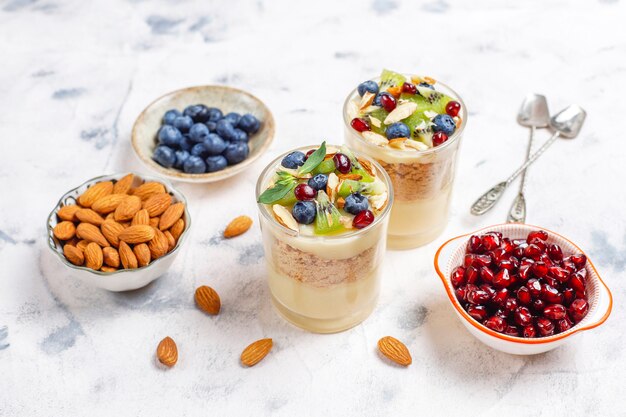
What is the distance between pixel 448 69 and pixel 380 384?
4.56 feet

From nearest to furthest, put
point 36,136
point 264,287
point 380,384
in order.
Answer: point 380,384
point 264,287
point 36,136

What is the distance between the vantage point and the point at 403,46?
2695 millimetres

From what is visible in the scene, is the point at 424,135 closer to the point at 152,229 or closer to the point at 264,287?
the point at 264,287

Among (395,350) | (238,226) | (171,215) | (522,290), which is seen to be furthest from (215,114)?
(522,290)

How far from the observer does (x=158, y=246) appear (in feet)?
5.57

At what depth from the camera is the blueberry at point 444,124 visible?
1701mm

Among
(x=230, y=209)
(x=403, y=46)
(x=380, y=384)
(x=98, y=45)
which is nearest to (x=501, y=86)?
(x=403, y=46)

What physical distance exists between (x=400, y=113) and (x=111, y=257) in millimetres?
779

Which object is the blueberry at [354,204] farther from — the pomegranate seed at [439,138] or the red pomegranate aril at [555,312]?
the red pomegranate aril at [555,312]

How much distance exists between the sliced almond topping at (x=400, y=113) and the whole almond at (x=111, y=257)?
28.7 inches

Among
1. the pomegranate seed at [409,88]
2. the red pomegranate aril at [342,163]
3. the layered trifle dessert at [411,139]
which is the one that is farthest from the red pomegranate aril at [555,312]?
the pomegranate seed at [409,88]

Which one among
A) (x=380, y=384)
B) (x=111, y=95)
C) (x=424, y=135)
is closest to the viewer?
(x=380, y=384)

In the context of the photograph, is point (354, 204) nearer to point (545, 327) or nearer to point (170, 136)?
point (545, 327)

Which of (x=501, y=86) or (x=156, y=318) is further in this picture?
(x=501, y=86)
